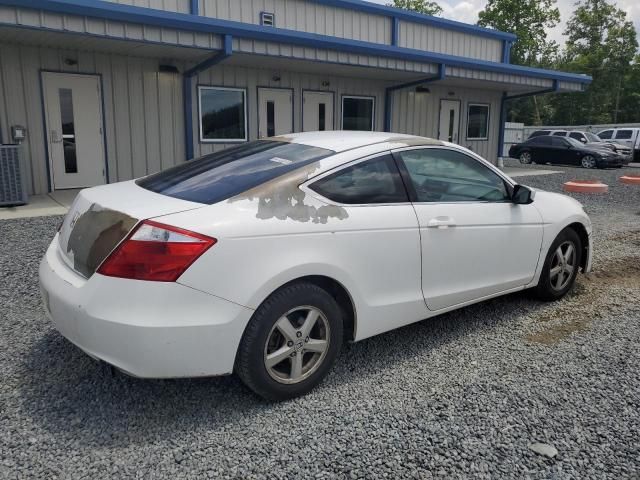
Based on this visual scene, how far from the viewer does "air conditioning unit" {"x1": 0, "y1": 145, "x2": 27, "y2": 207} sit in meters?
8.43

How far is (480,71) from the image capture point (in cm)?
1427

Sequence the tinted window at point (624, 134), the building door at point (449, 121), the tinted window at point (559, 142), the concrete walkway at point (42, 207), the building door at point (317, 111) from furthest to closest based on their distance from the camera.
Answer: the tinted window at point (624, 134)
the tinted window at point (559, 142)
the building door at point (449, 121)
the building door at point (317, 111)
the concrete walkway at point (42, 207)

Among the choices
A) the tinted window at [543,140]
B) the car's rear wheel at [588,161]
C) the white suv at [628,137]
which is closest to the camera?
the car's rear wheel at [588,161]

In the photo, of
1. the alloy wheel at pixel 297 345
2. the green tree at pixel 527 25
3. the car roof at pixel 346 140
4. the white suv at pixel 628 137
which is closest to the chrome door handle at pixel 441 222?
the car roof at pixel 346 140

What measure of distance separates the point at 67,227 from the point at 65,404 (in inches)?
39.9

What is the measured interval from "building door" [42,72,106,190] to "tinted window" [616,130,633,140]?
23174 mm

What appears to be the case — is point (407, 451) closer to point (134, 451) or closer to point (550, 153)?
point (134, 451)

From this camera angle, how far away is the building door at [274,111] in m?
12.8

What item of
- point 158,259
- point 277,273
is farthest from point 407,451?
point 158,259

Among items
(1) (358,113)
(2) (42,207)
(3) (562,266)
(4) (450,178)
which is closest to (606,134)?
(1) (358,113)

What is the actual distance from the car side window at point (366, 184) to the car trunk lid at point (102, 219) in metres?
0.79

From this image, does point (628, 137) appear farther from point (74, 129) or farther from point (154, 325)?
point (154, 325)

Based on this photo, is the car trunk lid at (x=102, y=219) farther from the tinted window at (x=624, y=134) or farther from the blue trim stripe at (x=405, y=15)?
the tinted window at (x=624, y=134)

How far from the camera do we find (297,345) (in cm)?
295
